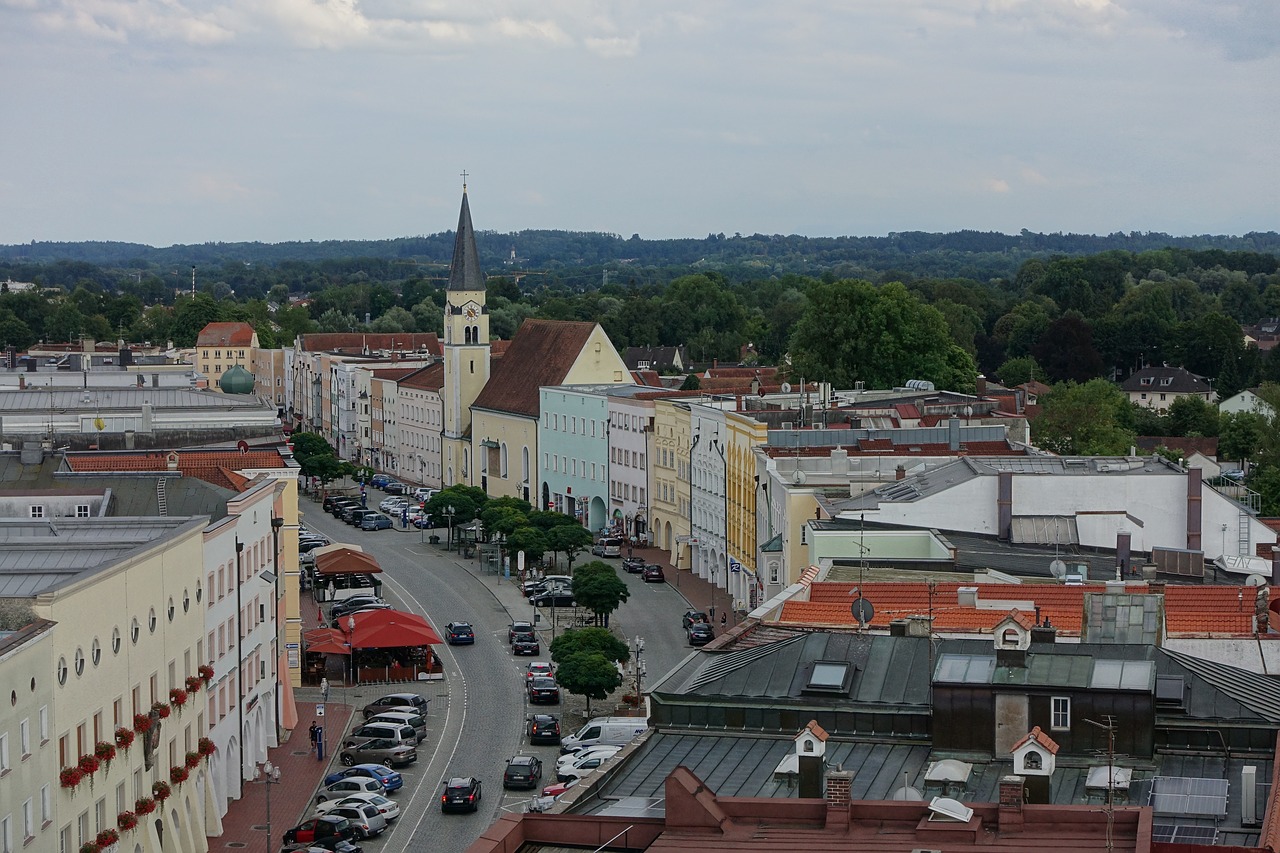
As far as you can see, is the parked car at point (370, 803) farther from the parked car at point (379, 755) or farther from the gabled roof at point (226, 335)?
the gabled roof at point (226, 335)

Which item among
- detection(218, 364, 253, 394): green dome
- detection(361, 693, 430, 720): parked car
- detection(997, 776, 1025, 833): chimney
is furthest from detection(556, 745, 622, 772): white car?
detection(218, 364, 253, 394): green dome

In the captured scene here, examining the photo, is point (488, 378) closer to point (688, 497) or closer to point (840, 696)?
point (688, 497)

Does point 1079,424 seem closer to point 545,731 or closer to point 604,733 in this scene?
point 545,731

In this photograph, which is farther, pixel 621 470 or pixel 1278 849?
pixel 621 470

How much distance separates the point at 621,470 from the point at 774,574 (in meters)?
33.0

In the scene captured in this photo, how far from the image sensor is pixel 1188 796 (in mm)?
23734

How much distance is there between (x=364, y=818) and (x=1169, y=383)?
11126 cm

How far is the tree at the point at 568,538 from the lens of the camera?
7806 cm

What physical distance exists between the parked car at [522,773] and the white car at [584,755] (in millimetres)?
499

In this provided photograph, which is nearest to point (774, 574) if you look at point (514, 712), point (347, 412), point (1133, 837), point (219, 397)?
point (514, 712)

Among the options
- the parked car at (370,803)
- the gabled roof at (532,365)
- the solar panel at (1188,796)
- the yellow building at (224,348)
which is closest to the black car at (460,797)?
the parked car at (370,803)

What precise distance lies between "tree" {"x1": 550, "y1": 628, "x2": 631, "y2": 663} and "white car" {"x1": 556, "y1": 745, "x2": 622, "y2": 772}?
7.31 m

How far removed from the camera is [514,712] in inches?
2159

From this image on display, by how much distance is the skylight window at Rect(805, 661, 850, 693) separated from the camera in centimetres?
2758
